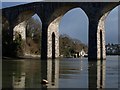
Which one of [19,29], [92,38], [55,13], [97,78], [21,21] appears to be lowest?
[97,78]

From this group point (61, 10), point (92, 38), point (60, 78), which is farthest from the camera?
point (61, 10)

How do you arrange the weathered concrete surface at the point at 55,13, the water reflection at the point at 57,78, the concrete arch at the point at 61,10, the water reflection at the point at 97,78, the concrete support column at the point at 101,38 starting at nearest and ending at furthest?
the water reflection at the point at 57,78 → the water reflection at the point at 97,78 → the weathered concrete surface at the point at 55,13 → the concrete support column at the point at 101,38 → the concrete arch at the point at 61,10

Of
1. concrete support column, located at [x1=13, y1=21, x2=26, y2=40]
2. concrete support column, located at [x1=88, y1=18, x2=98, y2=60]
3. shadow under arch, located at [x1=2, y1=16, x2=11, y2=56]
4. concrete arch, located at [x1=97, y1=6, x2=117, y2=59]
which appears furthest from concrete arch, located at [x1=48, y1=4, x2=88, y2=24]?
concrete support column, located at [x1=13, y1=21, x2=26, y2=40]

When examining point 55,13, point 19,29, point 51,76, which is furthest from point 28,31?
point 51,76

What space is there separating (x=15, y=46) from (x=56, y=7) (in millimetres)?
8275

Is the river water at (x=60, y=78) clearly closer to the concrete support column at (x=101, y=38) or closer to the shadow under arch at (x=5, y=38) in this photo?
the concrete support column at (x=101, y=38)

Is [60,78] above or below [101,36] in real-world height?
below

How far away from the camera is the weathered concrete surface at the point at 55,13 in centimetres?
3888

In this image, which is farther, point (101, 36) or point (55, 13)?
point (55, 13)

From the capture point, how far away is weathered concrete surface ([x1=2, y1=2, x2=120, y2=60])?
128 ft

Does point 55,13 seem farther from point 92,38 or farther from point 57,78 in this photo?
point 57,78

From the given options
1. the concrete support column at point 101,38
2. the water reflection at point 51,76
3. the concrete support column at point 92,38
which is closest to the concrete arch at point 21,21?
the concrete support column at point 92,38

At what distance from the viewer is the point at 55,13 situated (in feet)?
145

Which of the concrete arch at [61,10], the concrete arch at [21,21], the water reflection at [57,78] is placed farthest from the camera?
the concrete arch at [21,21]
